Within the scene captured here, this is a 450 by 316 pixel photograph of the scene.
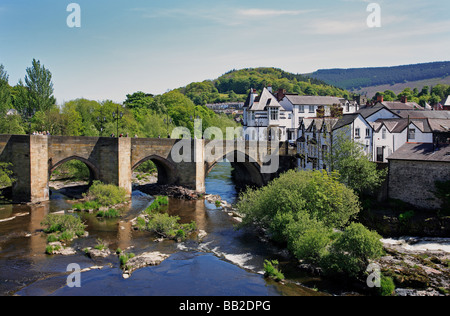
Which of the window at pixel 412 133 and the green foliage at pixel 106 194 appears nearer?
the green foliage at pixel 106 194

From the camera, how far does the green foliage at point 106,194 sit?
137 ft

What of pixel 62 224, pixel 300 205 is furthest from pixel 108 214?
pixel 300 205

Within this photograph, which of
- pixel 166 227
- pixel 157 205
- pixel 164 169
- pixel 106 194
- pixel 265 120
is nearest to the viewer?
pixel 166 227

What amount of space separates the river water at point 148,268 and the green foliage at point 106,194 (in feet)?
12.4

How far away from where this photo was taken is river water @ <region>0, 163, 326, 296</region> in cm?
2244

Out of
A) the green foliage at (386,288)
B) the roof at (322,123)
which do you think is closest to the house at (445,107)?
the roof at (322,123)

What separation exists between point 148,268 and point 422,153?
27198mm

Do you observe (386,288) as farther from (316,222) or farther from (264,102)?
(264,102)

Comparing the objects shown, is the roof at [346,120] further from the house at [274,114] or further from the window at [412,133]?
the house at [274,114]

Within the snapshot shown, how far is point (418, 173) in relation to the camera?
35.9 metres

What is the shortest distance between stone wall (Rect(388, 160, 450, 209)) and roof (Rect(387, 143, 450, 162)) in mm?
385

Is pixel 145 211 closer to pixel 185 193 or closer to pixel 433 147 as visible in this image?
pixel 185 193
